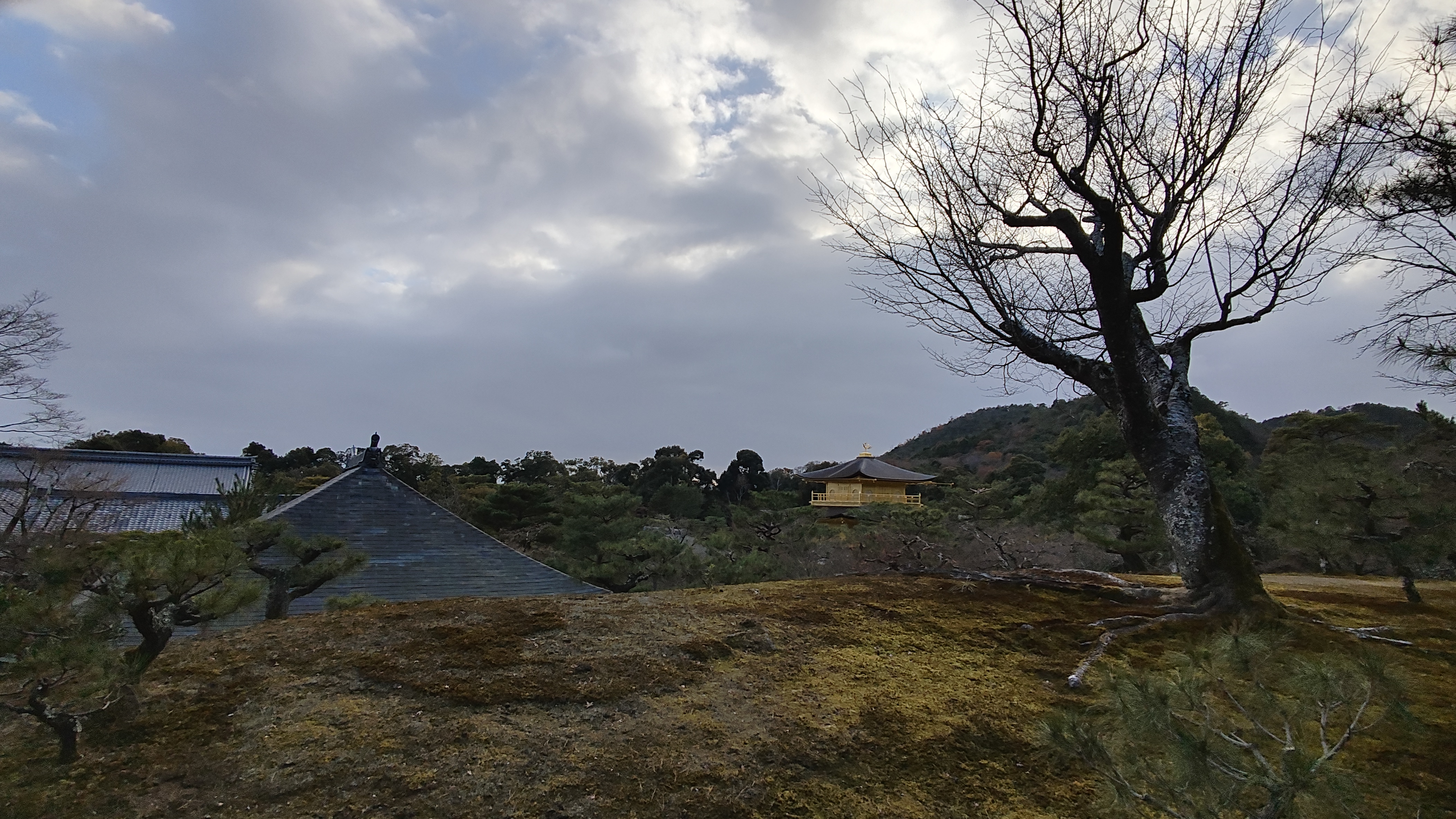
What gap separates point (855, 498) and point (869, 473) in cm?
112

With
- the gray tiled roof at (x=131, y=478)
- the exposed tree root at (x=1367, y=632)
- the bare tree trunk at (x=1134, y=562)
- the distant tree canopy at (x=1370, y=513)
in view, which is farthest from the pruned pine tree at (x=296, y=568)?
the gray tiled roof at (x=131, y=478)

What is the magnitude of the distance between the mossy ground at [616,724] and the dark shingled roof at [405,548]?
11.3 feet

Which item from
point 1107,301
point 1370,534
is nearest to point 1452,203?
point 1370,534

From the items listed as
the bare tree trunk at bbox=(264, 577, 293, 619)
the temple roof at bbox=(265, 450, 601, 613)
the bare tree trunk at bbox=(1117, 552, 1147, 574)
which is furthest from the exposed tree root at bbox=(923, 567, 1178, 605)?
the bare tree trunk at bbox=(1117, 552, 1147, 574)

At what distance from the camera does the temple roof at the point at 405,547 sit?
6.32m

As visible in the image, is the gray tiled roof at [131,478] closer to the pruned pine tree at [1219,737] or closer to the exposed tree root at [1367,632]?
the pruned pine tree at [1219,737]

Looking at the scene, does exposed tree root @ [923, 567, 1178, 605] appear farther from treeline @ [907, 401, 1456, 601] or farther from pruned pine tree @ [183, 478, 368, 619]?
pruned pine tree @ [183, 478, 368, 619]

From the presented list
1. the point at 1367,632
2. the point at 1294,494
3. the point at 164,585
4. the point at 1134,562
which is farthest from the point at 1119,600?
the point at 1134,562

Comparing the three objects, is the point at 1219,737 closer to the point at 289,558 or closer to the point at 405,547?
the point at 289,558

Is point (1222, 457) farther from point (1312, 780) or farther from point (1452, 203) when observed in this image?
point (1312, 780)

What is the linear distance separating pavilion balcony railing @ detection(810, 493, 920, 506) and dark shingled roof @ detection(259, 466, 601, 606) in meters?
15.6

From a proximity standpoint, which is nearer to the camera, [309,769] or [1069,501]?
[309,769]

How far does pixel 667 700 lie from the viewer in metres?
2.21

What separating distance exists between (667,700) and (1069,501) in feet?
48.4
